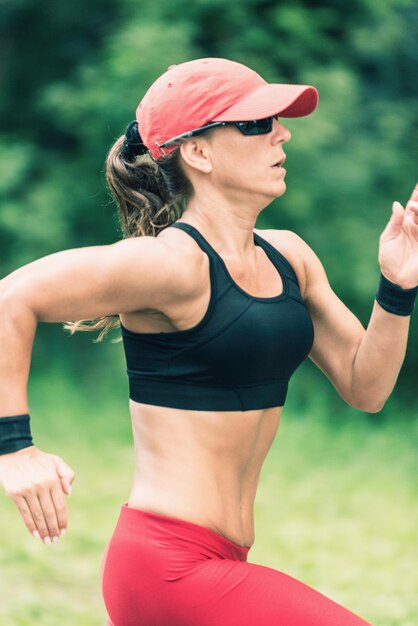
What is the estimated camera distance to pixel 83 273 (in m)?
2.21

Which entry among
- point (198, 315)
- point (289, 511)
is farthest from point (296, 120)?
point (198, 315)

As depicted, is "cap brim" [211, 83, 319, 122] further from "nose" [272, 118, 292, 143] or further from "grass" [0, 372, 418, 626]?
"grass" [0, 372, 418, 626]

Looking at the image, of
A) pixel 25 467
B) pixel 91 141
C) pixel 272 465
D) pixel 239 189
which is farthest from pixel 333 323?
pixel 91 141

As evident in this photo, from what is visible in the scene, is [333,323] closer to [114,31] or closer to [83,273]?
[83,273]

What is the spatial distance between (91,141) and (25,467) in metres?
4.44

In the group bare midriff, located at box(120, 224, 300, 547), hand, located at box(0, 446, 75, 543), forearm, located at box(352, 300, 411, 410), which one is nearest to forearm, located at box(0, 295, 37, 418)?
hand, located at box(0, 446, 75, 543)

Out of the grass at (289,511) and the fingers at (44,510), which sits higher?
Answer: the fingers at (44,510)

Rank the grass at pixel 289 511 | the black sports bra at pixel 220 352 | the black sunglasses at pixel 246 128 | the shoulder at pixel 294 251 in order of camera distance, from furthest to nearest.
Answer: the grass at pixel 289 511
the shoulder at pixel 294 251
the black sunglasses at pixel 246 128
the black sports bra at pixel 220 352

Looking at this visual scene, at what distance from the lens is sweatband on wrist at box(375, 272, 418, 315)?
2473 mm

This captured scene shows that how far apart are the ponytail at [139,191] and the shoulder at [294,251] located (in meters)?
0.21

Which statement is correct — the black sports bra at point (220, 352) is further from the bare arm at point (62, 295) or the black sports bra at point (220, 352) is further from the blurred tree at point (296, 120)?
the blurred tree at point (296, 120)

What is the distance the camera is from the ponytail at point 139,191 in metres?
2.61

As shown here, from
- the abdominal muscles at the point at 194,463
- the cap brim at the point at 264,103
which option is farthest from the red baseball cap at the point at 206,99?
the abdominal muscles at the point at 194,463

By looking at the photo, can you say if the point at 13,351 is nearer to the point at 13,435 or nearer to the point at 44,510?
the point at 13,435
